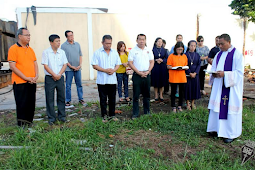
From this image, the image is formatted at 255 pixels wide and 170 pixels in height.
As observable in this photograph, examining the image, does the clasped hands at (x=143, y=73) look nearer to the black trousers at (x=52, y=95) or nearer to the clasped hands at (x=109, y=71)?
the clasped hands at (x=109, y=71)

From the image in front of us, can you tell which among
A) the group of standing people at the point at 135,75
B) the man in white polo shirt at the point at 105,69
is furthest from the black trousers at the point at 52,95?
the man in white polo shirt at the point at 105,69

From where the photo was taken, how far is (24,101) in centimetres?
456

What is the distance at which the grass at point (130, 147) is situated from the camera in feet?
10.0

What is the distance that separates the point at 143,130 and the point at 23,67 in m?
2.79

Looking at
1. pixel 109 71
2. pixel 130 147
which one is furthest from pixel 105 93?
pixel 130 147

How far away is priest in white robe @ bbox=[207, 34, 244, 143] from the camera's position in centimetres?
381

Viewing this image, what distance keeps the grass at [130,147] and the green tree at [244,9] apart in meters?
10.3

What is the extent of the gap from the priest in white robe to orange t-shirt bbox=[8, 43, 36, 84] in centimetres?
368

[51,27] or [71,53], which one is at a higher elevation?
[51,27]

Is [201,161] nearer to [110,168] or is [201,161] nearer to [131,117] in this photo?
[110,168]

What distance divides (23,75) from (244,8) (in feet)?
44.0

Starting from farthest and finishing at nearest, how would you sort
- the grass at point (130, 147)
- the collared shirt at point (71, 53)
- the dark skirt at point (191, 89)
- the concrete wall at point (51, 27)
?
the concrete wall at point (51, 27)
the collared shirt at point (71, 53)
the dark skirt at point (191, 89)
the grass at point (130, 147)

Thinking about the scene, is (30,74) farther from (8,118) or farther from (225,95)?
(225,95)

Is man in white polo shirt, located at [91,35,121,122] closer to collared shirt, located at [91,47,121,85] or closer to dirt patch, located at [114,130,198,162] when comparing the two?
collared shirt, located at [91,47,121,85]
